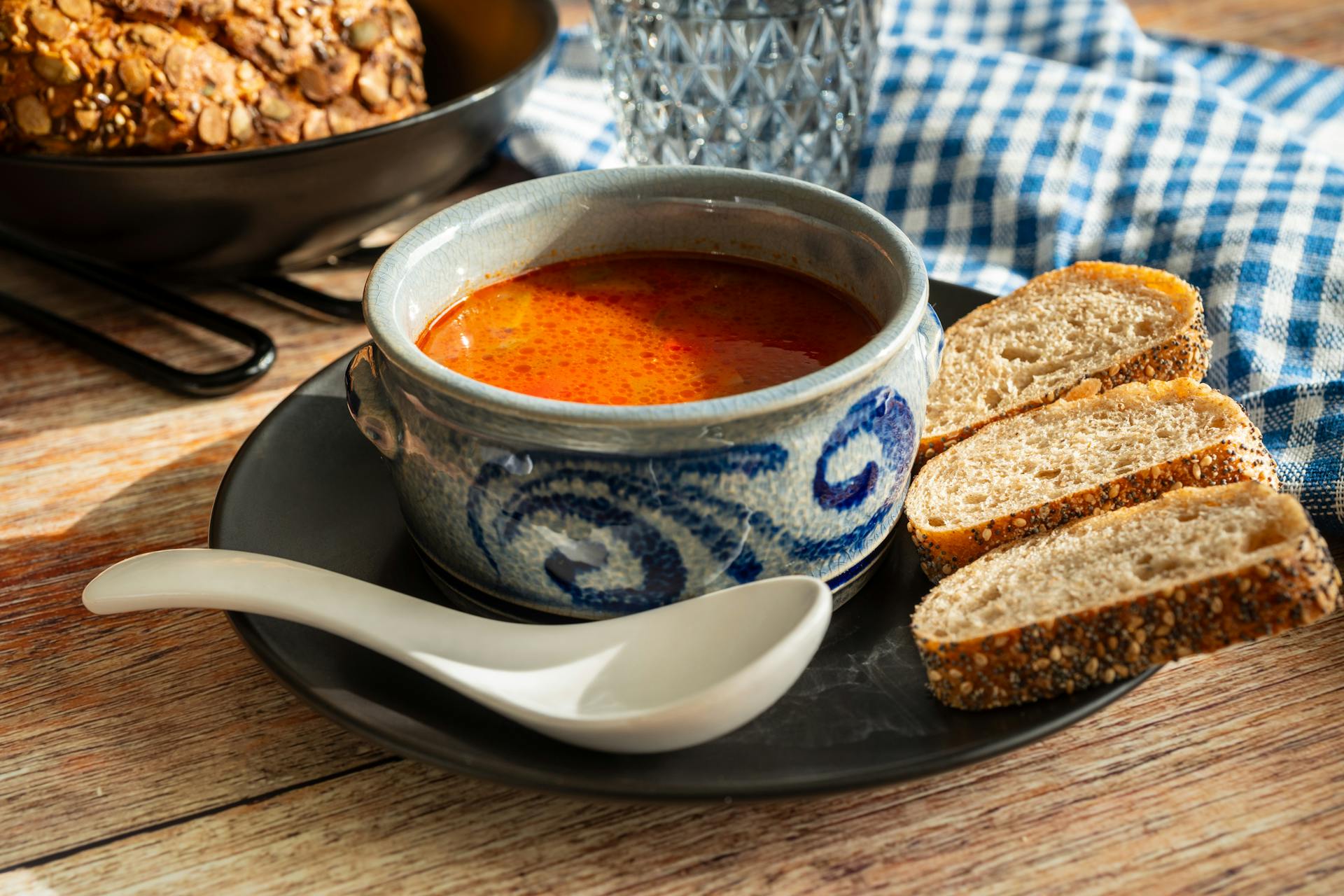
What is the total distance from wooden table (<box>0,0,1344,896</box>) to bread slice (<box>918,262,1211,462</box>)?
365mm

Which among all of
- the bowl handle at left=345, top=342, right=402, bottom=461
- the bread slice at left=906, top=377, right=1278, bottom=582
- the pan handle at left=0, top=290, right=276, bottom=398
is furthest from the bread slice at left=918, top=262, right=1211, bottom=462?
the pan handle at left=0, top=290, right=276, bottom=398

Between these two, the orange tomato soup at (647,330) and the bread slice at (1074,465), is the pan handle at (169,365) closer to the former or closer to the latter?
the orange tomato soup at (647,330)

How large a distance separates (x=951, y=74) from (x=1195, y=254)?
2.14ft

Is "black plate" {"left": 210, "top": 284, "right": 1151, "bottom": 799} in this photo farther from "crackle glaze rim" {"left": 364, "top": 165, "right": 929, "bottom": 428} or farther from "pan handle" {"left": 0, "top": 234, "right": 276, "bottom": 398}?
"pan handle" {"left": 0, "top": 234, "right": 276, "bottom": 398}

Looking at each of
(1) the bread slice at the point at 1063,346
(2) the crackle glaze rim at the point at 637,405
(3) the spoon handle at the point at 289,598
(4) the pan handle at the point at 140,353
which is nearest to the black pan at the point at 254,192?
(4) the pan handle at the point at 140,353

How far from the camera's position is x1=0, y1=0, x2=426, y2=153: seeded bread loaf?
1617mm

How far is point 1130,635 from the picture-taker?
39.4 inches

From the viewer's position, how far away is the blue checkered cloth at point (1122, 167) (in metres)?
1.72

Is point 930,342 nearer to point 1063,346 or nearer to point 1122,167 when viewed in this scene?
point 1063,346

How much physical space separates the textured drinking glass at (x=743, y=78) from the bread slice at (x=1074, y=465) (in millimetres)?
860

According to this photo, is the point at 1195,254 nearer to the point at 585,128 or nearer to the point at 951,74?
the point at 951,74

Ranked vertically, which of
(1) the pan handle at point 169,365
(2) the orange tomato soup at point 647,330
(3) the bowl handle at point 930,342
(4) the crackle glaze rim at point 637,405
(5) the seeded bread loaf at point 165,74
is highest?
(5) the seeded bread loaf at point 165,74

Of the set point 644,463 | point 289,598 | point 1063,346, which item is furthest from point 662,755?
point 1063,346

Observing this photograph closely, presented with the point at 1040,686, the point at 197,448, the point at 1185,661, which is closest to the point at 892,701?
the point at 1040,686
